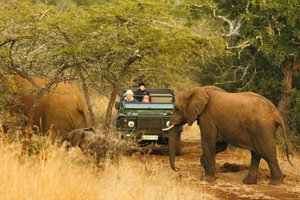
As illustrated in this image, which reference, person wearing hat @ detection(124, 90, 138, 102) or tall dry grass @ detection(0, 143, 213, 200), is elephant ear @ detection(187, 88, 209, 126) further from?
person wearing hat @ detection(124, 90, 138, 102)

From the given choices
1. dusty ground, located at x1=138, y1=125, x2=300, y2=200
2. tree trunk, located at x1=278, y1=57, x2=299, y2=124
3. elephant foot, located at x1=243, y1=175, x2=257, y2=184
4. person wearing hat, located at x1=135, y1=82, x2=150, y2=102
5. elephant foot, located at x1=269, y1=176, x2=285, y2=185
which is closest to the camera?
dusty ground, located at x1=138, y1=125, x2=300, y2=200

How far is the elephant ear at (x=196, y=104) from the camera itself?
1299cm

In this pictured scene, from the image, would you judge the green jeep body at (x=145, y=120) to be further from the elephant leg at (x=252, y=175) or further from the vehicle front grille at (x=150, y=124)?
the elephant leg at (x=252, y=175)

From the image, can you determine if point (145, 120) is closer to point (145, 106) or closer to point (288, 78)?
point (145, 106)

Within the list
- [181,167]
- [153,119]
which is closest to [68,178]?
[181,167]

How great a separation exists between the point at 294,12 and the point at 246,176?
4.77m

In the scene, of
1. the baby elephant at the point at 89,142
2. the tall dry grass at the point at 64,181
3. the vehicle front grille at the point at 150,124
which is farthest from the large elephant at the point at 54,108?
the tall dry grass at the point at 64,181

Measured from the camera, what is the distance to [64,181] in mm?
7324

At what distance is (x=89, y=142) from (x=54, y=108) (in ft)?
8.49

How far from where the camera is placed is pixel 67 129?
13.2m

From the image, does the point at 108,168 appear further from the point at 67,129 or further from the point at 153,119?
the point at 153,119

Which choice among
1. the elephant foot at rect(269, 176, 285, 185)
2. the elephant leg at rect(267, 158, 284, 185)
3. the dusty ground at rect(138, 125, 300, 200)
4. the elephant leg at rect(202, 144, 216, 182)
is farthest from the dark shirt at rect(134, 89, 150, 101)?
the elephant foot at rect(269, 176, 285, 185)

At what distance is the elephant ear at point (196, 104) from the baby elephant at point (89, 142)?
8.87 feet

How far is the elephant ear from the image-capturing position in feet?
42.6
